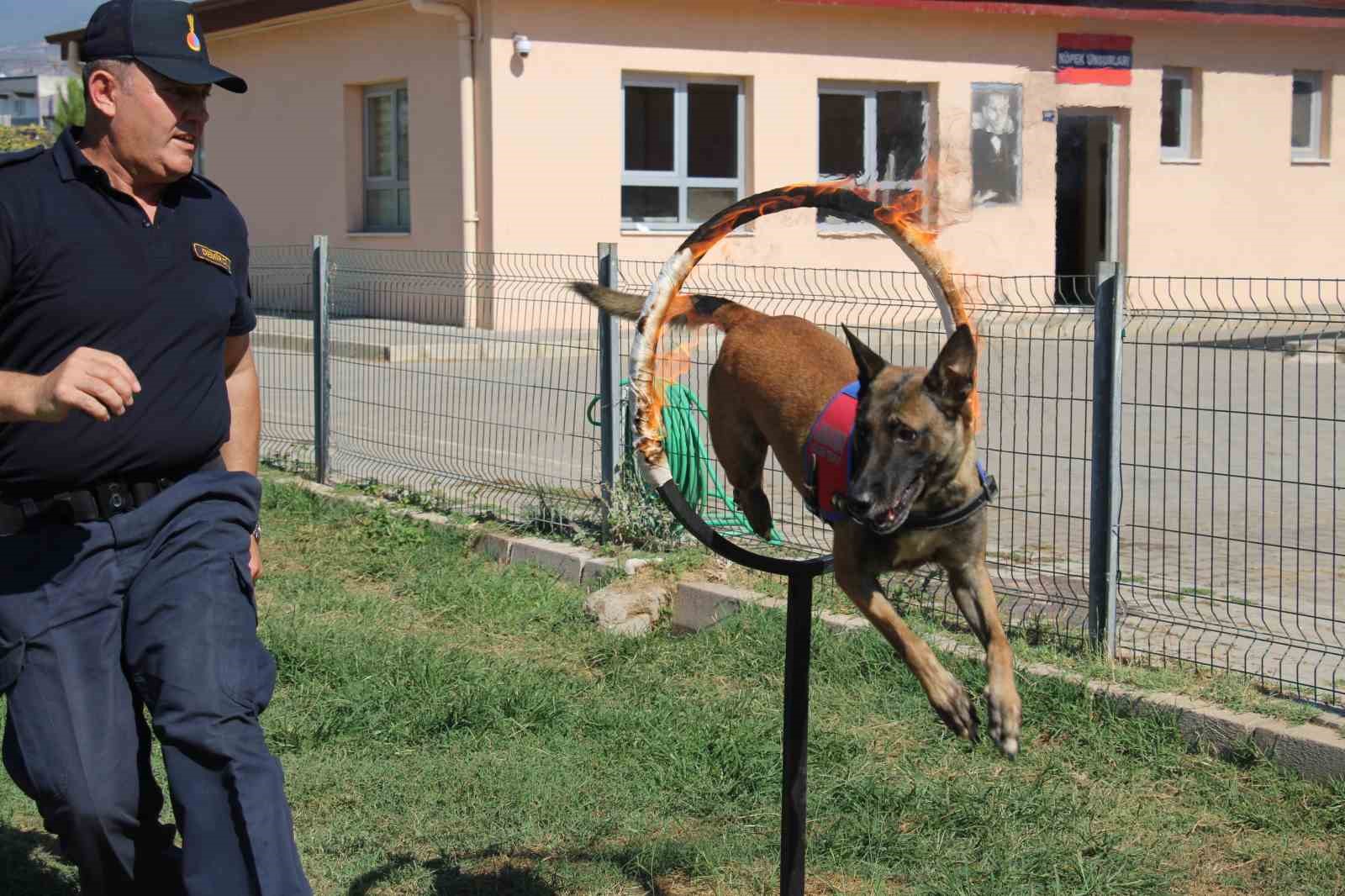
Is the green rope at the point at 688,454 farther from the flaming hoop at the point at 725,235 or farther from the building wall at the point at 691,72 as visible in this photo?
the building wall at the point at 691,72

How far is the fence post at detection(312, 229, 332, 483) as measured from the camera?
31.9 ft

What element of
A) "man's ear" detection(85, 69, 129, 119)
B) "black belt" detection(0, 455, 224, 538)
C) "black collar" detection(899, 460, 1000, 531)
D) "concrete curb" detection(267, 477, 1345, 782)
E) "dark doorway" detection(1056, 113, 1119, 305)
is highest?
"dark doorway" detection(1056, 113, 1119, 305)

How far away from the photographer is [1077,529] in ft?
26.9

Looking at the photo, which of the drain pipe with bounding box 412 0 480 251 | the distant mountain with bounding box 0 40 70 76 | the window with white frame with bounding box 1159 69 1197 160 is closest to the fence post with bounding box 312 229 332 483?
the drain pipe with bounding box 412 0 480 251

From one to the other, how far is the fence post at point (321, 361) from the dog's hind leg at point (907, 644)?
262 inches

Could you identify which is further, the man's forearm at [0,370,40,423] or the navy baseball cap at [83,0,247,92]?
the navy baseball cap at [83,0,247,92]

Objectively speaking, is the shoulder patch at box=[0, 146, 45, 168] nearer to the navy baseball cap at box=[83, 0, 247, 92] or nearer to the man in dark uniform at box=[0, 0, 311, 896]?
the man in dark uniform at box=[0, 0, 311, 896]

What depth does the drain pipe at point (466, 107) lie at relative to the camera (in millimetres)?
17669

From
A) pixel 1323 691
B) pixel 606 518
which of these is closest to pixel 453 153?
pixel 606 518

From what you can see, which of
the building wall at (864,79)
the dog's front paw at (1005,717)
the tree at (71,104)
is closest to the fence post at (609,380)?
the dog's front paw at (1005,717)

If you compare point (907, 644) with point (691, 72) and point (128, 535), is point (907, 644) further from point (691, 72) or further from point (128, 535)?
point (691, 72)

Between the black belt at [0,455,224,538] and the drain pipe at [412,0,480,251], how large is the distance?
14727 mm

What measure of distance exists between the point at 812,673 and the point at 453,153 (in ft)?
45.4

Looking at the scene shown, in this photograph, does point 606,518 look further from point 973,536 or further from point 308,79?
point 308,79
